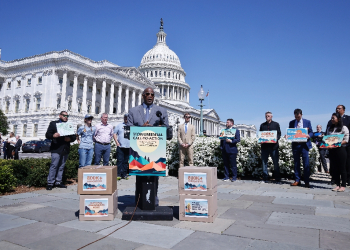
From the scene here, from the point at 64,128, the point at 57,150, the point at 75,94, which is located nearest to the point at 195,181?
the point at 64,128

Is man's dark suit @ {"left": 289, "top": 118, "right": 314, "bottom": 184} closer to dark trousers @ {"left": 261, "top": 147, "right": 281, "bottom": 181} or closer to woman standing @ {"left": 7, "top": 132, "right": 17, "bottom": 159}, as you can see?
dark trousers @ {"left": 261, "top": 147, "right": 281, "bottom": 181}

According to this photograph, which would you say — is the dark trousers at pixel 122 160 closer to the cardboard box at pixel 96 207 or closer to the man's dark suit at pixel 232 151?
the man's dark suit at pixel 232 151

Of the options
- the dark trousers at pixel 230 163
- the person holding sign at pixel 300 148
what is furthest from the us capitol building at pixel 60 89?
the person holding sign at pixel 300 148

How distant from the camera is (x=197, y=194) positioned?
509cm

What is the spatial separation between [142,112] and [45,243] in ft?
9.08

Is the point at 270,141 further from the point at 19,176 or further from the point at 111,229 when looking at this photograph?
the point at 19,176

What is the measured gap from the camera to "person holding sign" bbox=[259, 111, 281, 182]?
405 inches

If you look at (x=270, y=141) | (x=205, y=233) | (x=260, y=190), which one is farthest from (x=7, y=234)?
(x=270, y=141)

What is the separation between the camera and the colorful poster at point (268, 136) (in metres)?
10.2

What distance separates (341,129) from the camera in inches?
338

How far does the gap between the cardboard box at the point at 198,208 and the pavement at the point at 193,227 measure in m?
0.12

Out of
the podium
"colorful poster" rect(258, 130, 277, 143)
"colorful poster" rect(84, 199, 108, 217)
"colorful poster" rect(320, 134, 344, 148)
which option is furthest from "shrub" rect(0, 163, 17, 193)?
"colorful poster" rect(320, 134, 344, 148)

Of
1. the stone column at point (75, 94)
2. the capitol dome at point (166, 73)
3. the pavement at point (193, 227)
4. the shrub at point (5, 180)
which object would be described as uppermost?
the capitol dome at point (166, 73)

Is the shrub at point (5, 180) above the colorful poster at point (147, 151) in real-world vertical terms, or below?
below
